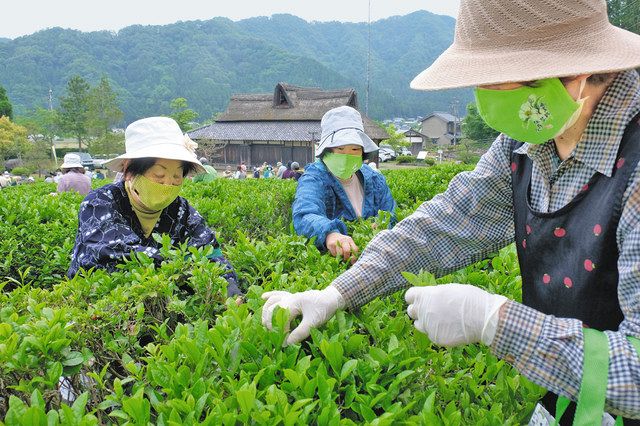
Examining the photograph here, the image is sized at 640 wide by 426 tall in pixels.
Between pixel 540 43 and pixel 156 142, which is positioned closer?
pixel 540 43

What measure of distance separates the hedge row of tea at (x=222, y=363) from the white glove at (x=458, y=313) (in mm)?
130

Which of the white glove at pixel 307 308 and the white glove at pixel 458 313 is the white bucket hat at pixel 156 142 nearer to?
the white glove at pixel 307 308

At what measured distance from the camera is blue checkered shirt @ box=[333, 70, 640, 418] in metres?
1.12

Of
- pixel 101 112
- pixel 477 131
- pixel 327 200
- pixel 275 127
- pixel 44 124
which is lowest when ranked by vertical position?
pixel 477 131

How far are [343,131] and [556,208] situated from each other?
7.93 feet

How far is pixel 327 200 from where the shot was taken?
3623 mm

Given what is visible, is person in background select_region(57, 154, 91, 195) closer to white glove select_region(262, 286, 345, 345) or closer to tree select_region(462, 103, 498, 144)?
white glove select_region(262, 286, 345, 345)

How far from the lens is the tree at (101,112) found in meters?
48.6

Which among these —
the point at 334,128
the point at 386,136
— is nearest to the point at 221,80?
the point at 386,136

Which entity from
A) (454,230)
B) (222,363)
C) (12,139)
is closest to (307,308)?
(222,363)

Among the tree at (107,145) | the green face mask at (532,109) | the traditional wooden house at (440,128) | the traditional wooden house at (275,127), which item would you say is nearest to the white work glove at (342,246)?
the green face mask at (532,109)

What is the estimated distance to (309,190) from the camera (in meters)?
3.46

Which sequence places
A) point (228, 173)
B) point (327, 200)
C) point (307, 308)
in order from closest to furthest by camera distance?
point (307, 308) < point (327, 200) < point (228, 173)

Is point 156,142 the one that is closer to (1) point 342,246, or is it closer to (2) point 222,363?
(1) point 342,246
